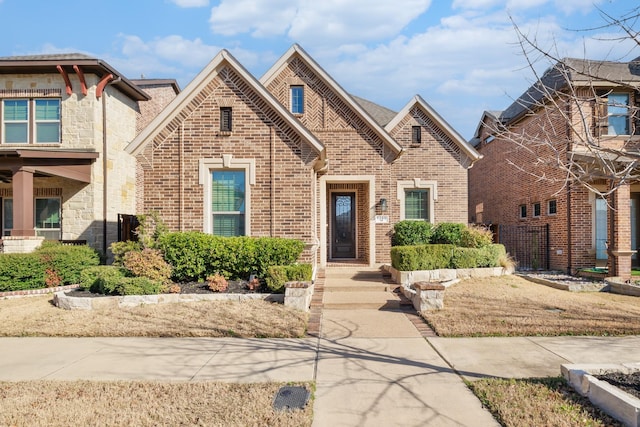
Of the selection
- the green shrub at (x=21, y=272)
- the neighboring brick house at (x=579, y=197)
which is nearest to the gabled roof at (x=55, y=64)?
the green shrub at (x=21, y=272)

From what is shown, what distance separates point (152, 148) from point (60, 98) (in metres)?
6.57

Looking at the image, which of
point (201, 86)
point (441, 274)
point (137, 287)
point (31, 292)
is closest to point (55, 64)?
point (201, 86)

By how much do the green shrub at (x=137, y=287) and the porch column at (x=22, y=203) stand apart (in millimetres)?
5690

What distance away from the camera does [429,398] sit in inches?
163

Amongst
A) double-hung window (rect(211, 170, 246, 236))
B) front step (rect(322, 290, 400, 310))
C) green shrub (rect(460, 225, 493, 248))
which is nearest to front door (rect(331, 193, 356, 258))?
green shrub (rect(460, 225, 493, 248))

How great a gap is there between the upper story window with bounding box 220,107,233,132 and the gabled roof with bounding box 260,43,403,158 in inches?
156

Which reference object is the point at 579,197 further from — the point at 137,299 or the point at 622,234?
the point at 137,299

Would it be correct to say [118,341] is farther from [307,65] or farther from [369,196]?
[307,65]

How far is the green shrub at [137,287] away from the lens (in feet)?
27.5

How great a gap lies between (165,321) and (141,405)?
3428mm

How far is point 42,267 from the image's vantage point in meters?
10.6

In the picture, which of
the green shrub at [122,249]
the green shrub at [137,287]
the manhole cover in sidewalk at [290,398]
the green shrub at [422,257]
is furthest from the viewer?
the green shrub at [422,257]

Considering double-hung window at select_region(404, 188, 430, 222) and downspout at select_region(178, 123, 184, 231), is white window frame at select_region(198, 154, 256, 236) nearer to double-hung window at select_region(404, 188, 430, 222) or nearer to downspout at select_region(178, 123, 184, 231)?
downspout at select_region(178, 123, 184, 231)

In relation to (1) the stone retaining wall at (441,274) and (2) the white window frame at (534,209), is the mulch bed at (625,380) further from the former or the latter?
(2) the white window frame at (534,209)
